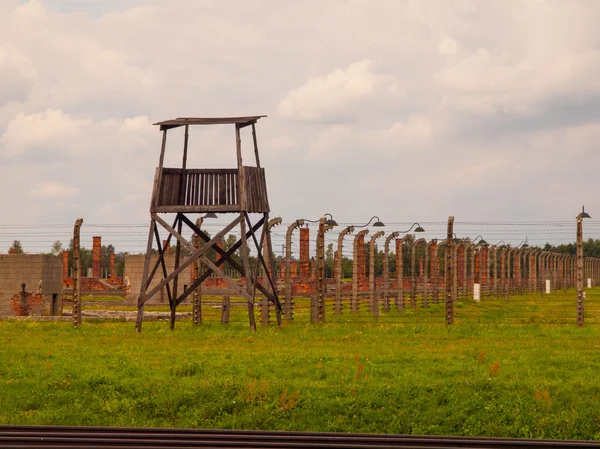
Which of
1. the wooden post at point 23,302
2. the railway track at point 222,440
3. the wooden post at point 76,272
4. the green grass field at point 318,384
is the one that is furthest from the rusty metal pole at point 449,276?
the wooden post at point 23,302

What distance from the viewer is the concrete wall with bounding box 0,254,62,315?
31141 mm

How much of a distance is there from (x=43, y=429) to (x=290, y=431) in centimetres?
268

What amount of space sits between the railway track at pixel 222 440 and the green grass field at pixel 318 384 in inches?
44.7

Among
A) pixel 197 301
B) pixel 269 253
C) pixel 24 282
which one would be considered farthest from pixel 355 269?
pixel 24 282

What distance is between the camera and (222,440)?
9.97m

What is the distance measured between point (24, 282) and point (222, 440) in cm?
2273

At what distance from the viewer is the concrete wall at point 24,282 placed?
3114cm

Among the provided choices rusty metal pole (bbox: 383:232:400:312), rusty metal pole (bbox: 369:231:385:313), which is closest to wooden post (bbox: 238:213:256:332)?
rusty metal pole (bbox: 369:231:385:313)

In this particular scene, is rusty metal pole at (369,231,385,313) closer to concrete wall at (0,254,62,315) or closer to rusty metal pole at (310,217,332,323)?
rusty metal pole at (310,217,332,323)

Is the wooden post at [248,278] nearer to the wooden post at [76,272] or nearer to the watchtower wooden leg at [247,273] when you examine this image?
the watchtower wooden leg at [247,273]

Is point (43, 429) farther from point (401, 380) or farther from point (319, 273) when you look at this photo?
point (319, 273)

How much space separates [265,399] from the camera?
12102 mm

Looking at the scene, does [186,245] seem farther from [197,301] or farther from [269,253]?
[269,253]

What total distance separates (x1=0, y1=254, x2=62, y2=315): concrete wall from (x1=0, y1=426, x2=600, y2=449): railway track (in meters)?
21.5
